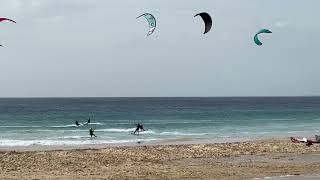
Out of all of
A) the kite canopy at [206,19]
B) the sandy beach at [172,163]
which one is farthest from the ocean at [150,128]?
the kite canopy at [206,19]

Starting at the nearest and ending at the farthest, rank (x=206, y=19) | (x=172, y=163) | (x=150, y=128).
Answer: (x=206, y=19)
(x=172, y=163)
(x=150, y=128)

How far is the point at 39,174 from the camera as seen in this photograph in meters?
17.9

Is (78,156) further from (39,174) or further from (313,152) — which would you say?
(313,152)

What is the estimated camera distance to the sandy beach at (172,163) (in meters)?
17.7

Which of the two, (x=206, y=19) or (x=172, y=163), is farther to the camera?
(x=172, y=163)

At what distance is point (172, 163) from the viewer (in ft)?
70.1

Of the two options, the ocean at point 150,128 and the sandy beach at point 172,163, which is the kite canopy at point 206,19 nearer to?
the sandy beach at point 172,163

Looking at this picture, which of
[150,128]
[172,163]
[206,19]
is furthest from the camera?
[150,128]

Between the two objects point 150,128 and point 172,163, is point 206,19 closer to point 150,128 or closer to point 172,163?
point 172,163

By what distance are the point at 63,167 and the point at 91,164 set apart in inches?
53.3

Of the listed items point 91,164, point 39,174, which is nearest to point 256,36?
point 91,164

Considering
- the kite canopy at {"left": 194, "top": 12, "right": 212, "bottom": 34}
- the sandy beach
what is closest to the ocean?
the sandy beach

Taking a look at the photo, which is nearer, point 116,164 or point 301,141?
point 116,164

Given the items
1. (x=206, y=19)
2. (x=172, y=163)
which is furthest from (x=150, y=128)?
(x=206, y=19)
